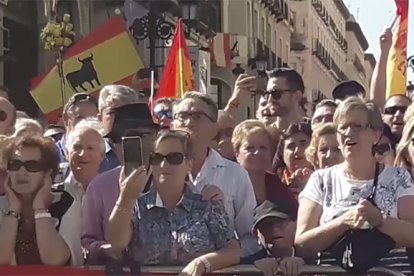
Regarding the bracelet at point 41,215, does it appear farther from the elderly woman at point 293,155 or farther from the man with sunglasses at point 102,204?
the elderly woman at point 293,155

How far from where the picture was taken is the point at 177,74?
1062 cm

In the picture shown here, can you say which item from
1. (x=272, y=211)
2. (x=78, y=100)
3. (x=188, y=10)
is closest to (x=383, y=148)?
(x=272, y=211)

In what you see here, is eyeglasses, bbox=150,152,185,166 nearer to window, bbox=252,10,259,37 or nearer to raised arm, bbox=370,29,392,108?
raised arm, bbox=370,29,392,108

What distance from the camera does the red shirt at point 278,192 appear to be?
6070mm

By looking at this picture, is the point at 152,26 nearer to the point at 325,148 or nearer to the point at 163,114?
the point at 163,114

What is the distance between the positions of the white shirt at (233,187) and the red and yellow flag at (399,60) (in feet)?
12.2

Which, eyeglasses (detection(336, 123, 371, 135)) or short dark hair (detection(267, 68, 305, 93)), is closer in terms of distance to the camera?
eyeglasses (detection(336, 123, 371, 135))

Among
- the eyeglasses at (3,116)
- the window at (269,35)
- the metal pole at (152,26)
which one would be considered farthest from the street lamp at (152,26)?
the window at (269,35)

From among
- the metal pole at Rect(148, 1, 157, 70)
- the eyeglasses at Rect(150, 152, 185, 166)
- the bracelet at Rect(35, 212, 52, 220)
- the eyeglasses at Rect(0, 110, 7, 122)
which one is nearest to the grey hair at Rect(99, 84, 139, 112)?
the eyeglasses at Rect(0, 110, 7, 122)

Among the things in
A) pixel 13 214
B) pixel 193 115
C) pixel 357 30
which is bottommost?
pixel 13 214

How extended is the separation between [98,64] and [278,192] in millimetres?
4879

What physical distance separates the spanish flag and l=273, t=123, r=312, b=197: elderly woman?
3.76m

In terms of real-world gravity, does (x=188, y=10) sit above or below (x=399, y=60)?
above

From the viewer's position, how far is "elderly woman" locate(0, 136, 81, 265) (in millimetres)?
5188
